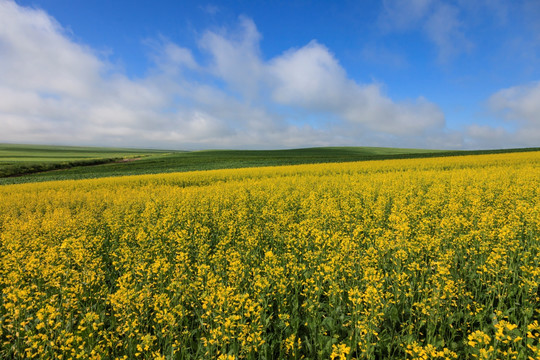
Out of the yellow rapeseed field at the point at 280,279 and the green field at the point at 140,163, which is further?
the green field at the point at 140,163

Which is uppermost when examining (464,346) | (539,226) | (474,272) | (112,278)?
(539,226)

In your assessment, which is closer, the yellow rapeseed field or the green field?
the yellow rapeseed field

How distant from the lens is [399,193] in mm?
11984

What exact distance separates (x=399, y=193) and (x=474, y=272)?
758cm

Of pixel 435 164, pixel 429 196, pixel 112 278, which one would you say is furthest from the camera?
pixel 435 164

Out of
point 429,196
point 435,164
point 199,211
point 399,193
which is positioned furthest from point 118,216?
point 435,164

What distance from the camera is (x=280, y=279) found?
4250 mm

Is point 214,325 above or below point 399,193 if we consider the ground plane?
below

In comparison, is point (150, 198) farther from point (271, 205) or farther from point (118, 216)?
point (271, 205)

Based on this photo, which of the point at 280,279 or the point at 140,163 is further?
the point at 140,163

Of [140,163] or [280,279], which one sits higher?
[280,279]

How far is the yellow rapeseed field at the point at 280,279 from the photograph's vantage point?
3402 mm

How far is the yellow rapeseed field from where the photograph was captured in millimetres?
3402

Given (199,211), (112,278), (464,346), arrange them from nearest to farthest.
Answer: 1. (464,346)
2. (112,278)
3. (199,211)
